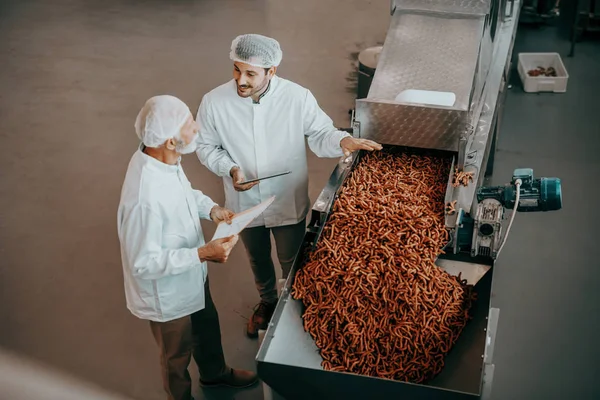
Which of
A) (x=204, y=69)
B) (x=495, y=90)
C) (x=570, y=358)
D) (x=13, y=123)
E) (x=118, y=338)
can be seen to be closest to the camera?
(x=570, y=358)

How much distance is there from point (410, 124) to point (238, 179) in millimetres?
912

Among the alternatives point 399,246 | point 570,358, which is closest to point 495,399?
point 570,358

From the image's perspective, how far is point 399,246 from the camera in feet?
8.96

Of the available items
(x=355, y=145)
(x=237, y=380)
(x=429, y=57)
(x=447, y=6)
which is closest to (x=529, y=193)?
(x=355, y=145)

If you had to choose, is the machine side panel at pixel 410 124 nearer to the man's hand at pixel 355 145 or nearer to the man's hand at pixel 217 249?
the man's hand at pixel 355 145

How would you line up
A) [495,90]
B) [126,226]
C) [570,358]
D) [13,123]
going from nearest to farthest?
1. [126,226]
2. [570,358]
3. [495,90]
4. [13,123]

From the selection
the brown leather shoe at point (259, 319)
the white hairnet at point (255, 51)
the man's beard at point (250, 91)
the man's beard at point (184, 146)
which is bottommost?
the brown leather shoe at point (259, 319)

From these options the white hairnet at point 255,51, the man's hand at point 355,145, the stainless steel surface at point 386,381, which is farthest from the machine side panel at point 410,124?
the white hairnet at point 255,51

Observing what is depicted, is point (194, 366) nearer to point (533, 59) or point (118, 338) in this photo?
point (118, 338)

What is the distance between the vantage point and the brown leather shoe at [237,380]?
341cm

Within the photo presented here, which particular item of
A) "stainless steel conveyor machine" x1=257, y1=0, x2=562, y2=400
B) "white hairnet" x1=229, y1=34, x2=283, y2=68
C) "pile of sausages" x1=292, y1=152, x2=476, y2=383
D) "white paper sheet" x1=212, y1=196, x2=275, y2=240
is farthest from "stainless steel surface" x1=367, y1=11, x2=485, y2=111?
"white paper sheet" x1=212, y1=196, x2=275, y2=240

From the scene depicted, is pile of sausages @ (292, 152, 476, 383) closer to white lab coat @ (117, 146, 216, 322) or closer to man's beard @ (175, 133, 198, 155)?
white lab coat @ (117, 146, 216, 322)

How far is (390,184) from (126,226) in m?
1.30

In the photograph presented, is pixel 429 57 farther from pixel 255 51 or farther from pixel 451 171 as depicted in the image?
pixel 255 51
